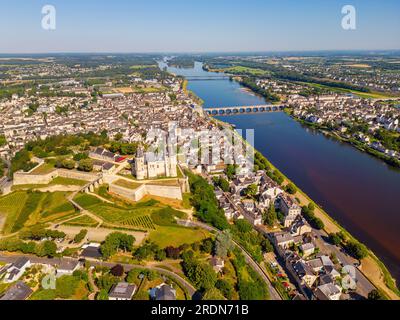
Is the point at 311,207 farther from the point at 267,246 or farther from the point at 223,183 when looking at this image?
the point at 223,183

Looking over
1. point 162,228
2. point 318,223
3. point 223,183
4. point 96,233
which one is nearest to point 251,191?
point 223,183

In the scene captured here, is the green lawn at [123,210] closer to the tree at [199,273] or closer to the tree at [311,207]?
the tree at [199,273]

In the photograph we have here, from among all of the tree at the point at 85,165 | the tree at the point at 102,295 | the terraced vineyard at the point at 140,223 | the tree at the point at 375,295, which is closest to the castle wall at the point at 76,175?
the tree at the point at 85,165

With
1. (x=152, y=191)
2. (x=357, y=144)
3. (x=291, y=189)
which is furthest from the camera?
(x=357, y=144)

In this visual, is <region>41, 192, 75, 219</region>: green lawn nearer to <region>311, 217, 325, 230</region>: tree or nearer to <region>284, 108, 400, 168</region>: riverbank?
<region>311, 217, 325, 230</region>: tree
